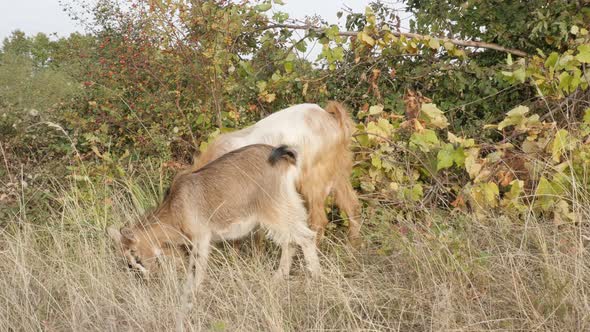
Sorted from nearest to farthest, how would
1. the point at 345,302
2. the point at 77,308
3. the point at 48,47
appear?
the point at 345,302 → the point at 77,308 → the point at 48,47

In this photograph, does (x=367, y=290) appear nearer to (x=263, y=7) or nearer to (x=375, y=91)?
(x=375, y=91)

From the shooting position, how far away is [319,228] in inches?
230

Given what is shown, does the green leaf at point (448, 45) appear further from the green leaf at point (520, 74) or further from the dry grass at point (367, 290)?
the dry grass at point (367, 290)

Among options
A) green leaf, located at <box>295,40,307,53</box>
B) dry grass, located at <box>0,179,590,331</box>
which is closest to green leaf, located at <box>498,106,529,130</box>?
dry grass, located at <box>0,179,590,331</box>

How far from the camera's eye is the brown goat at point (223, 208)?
5.28 meters

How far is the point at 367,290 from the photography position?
15.0 feet

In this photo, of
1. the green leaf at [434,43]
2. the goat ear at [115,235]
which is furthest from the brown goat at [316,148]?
the green leaf at [434,43]

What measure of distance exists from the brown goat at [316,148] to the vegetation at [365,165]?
244mm

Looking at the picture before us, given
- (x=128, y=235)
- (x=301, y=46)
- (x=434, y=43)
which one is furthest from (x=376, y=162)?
(x=128, y=235)

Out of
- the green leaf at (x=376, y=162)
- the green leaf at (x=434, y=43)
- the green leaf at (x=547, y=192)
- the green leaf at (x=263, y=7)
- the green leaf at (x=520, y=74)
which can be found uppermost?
the green leaf at (x=263, y=7)

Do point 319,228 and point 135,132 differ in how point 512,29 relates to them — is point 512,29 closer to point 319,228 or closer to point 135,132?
point 319,228

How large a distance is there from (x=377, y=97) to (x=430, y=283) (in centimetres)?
305

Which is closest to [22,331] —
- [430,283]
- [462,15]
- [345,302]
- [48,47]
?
[345,302]

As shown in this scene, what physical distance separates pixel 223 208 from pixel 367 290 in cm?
130
